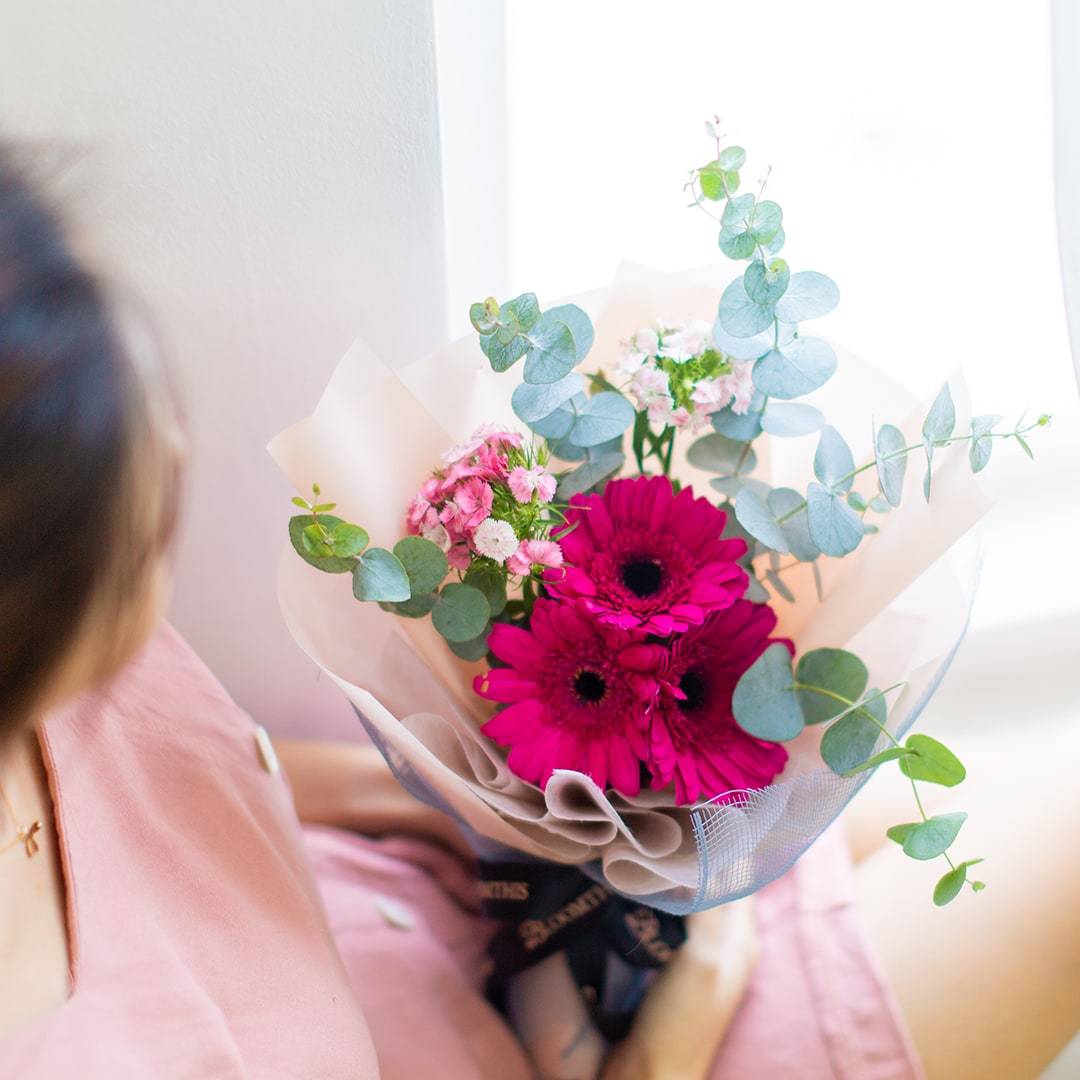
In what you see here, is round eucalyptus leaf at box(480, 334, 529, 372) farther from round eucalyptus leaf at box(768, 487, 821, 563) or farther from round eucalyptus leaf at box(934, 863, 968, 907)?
round eucalyptus leaf at box(934, 863, 968, 907)

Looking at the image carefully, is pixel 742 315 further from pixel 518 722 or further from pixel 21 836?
pixel 21 836

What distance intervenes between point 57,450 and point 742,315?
364 millimetres

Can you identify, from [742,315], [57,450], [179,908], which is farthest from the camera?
[179,908]

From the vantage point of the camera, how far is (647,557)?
560 mm

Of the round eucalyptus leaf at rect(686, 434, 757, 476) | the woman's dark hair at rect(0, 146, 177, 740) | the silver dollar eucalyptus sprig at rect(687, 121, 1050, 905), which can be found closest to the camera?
the woman's dark hair at rect(0, 146, 177, 740)

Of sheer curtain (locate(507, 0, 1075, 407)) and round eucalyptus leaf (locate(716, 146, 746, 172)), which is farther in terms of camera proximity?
sheer curtain (locate(507, 0, 1075, 407))

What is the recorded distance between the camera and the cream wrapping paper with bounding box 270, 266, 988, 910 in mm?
538

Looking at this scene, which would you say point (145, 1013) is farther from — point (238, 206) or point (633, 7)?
point (633, 7)

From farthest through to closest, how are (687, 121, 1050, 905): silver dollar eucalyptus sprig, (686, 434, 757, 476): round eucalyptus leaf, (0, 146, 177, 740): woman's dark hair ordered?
(686, 434, 757, 476): round eucalyptus leaf → (687, 121, 1050, 905): silver dollar eucalyptus sprig → (0, 146, 177, 740): woman's dark hair

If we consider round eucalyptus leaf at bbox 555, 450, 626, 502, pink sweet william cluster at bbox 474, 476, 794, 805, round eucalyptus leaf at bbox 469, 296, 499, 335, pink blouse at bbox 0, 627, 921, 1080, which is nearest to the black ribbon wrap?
pink blouse at bbox 0, 627, 921, 1080

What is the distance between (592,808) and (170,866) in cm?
31

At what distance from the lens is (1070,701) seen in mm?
830

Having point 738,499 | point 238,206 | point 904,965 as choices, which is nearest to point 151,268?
point 238,206

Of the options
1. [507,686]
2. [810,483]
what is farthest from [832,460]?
[507,686]
